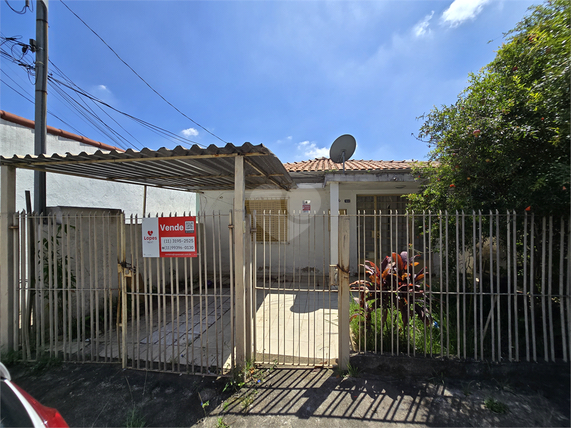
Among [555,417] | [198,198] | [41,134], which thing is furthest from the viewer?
[198,198]

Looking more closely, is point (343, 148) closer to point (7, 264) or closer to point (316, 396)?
point (316, 396)

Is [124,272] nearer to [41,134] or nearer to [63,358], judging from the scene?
[63,358]

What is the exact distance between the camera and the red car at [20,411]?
1408 mm

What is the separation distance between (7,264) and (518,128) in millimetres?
6261

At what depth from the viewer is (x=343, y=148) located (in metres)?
5.55

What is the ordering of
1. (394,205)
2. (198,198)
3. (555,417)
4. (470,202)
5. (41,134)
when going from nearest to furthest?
(555,417) < (470,202) < (41,134) < (394,205) < (198,198)

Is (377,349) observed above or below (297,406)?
above

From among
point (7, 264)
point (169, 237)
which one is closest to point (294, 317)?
point (169, 237)

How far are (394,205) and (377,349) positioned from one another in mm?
4704

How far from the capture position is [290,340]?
3.74 metres

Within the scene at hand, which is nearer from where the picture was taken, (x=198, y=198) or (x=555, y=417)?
(x=555, y=417)

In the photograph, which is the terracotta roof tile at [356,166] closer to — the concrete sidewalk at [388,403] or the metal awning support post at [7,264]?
the concrete sidewalk at [388,403]

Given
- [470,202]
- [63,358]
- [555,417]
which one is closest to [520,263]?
[470,202]

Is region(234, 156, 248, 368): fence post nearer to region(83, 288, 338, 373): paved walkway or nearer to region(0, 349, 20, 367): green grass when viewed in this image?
region(83, 288, 338, 373): paved walkway
